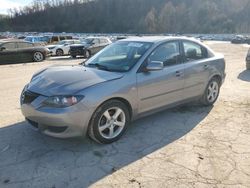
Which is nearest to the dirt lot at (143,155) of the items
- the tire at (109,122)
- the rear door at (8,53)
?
the tire at (109,122)

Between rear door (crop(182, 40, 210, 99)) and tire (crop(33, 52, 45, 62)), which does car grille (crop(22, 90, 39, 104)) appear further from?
tire (crop(33, 52, 45, 62))

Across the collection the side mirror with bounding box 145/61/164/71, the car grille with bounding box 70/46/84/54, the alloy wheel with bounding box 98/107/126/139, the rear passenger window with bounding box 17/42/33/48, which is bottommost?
the alloy wheel with bounding box 98/107/126/139

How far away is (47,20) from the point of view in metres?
147

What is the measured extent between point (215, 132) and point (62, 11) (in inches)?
6114

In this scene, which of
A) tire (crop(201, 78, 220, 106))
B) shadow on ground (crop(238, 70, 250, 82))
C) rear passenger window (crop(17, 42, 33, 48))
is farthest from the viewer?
rear passenger window (crop(17, 42, 33, 48))

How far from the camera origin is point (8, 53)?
1667cm

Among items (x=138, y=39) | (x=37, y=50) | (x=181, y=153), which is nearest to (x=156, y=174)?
(x=181, y=153)

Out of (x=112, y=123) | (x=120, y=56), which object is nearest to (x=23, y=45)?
(x=120, y=56)

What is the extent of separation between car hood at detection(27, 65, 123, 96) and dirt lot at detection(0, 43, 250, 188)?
86 cm

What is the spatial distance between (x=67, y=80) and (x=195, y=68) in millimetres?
2648

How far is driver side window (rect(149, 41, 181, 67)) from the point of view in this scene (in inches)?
199

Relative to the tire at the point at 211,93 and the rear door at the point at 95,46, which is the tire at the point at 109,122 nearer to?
the tire at the point at 211,93

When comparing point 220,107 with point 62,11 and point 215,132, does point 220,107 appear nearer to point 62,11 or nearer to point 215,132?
point 215,132

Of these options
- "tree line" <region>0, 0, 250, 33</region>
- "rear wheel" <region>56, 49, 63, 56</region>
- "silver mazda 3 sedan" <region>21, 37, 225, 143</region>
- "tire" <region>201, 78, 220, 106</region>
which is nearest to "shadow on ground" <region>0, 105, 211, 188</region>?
"silver mazda 3 sedan" <region>21, 37, 225, 143</region>
